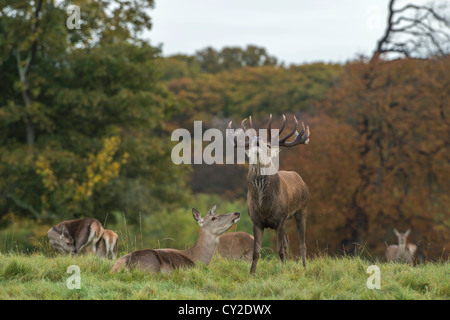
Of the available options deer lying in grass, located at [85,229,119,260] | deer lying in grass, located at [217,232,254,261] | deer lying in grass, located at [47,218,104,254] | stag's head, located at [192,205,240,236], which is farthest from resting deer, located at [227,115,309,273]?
deer lying in grass, located at [47,218,104,254]

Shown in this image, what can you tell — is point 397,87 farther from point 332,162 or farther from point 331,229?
point 331,229

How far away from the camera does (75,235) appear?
9594 millimetres

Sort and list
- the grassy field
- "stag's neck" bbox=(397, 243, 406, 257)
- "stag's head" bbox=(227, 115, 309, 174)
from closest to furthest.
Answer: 1. the grassy field
2. "stag's head" bbox=(227, 115, 309, 174)
3. "stag's neck" bbox=(397, 243, 406, 257)

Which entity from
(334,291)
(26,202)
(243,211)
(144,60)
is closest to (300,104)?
(243,211)

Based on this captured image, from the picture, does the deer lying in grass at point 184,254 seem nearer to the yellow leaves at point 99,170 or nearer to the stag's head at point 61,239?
the stag's head at point 61,239

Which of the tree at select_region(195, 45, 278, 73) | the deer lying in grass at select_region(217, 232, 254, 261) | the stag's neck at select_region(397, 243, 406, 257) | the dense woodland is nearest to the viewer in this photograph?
the deer lying in grass at select_region(217, 232, 254, 261)

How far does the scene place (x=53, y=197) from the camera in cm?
1764

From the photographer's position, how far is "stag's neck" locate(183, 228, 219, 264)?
27.0 feet

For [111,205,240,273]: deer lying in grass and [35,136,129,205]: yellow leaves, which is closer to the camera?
[111,205,240,273]: deer lying in grass

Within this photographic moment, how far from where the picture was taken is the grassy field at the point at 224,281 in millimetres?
6031

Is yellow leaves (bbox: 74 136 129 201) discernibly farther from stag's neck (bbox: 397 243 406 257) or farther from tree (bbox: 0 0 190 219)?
stag's neck (bbox: 397 243 406 257)

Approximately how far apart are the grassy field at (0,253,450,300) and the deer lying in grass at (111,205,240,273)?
22cm

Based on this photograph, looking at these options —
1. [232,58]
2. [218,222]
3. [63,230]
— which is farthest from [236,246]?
[232,58]

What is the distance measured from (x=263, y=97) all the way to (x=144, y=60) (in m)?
30.9
